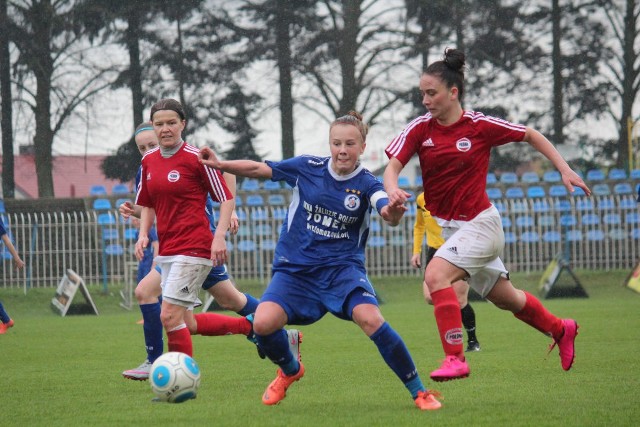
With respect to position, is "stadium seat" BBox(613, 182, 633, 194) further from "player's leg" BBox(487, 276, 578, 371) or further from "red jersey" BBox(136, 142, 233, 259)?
"red jersey" BBox(136, 142, 233, 259)

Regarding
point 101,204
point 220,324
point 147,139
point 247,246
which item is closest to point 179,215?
point 147,139

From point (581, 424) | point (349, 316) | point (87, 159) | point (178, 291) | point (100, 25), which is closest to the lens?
point (581, 424)

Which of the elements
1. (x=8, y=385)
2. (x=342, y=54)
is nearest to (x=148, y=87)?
(x=342, y=54)

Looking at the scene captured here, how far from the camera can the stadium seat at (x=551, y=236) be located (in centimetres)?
Answer: 2167

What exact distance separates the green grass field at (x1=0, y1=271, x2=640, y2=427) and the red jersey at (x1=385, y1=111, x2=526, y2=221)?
120cm

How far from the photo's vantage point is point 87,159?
27.2 meters

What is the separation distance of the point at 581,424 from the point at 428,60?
21679 millimetres

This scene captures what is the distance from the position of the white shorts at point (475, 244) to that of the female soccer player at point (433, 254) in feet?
9.36

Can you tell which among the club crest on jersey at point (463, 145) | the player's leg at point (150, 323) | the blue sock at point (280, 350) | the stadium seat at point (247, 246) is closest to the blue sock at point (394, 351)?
the blue sock at point (280, 350)

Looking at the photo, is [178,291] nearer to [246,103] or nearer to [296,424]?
[296,424]

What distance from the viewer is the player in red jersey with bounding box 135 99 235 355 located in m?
6.86

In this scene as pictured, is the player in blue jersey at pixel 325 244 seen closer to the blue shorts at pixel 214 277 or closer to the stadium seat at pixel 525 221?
the blue shorts at pixel 214 277

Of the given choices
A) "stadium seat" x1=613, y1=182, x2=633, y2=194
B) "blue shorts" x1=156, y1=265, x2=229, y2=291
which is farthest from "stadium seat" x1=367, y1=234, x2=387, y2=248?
"blue shorts" x1=156, y1=265, x2=229, y2=291

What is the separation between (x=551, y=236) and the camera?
21.8 meters
